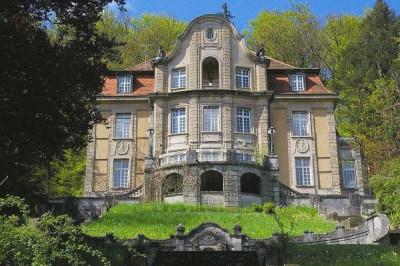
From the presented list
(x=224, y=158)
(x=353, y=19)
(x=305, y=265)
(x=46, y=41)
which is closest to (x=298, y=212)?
(x=224, y=158)

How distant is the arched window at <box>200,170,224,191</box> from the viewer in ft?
111

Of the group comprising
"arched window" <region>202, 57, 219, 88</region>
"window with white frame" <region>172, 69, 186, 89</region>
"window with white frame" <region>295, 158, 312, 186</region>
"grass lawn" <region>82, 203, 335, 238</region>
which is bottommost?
"grass lawn" <region>82, 203, 335, 238</region>

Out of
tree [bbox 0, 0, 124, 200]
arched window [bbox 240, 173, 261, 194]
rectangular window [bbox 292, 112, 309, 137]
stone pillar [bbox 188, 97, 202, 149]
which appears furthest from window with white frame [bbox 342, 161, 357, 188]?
tree [bbox 0, 0, 124, 200]

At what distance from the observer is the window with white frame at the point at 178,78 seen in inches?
1395

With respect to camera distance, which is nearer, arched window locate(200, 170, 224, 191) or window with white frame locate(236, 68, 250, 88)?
arched window locate(200, 170, 224, 191)

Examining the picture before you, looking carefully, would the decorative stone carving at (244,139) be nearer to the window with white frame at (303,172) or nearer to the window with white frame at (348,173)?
the window with white frame at (303,172)

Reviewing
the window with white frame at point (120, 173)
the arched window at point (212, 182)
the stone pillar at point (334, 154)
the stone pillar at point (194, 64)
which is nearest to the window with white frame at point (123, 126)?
the window with white frame at point (120, 173)

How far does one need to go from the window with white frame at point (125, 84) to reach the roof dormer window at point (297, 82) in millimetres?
10776

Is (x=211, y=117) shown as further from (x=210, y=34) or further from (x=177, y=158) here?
(x=210, y=34)

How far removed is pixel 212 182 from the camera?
34438mm

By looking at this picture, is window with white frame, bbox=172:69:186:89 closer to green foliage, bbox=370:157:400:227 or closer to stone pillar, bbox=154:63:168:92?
stone pillar, bbox=154:63:168:92

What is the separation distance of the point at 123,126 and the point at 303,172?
12.0m

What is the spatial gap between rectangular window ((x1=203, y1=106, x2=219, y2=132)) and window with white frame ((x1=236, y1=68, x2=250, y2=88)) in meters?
2.43

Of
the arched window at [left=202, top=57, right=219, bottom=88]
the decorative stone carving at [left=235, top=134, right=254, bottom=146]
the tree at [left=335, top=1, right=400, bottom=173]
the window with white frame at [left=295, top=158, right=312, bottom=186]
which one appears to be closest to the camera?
the decorative stone carving at [left=235, top=134, right=254, bottom=146]
